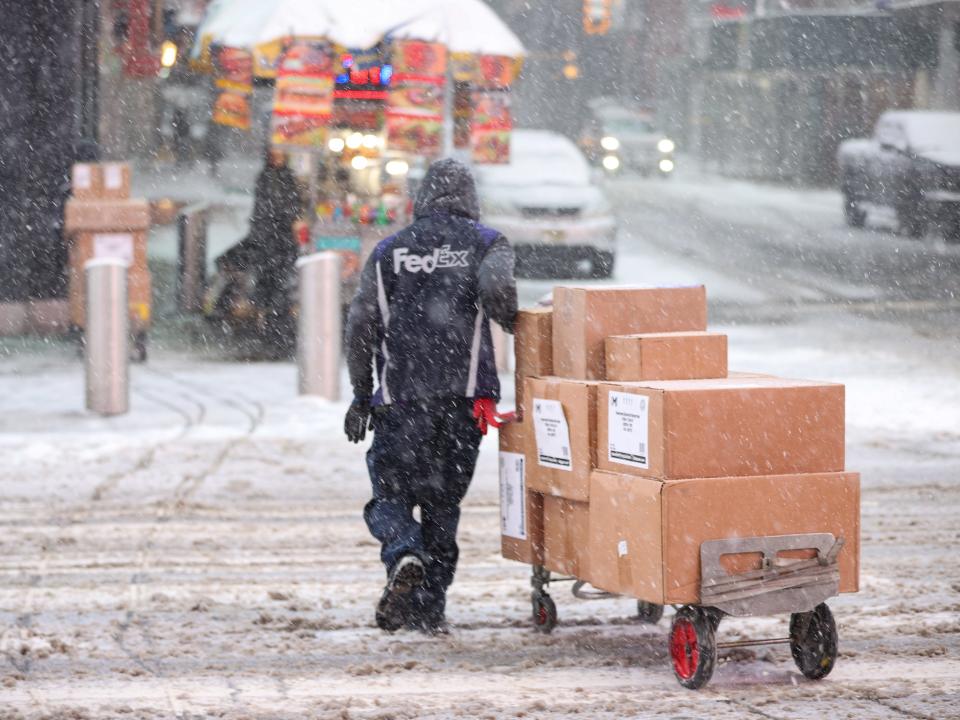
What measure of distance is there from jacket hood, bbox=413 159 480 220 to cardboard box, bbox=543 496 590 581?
3.84 ft

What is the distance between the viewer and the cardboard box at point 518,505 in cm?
654

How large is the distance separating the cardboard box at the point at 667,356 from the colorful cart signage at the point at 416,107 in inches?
410

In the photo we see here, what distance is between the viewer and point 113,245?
15.3 metres

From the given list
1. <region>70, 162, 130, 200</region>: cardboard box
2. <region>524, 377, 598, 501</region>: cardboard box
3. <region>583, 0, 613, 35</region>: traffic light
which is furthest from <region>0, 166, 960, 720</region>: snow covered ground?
<region>583, 0, 613, 35</region>: traffic light

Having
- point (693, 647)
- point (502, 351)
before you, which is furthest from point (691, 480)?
point (502, 351)

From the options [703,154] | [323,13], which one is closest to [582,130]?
[703,154]

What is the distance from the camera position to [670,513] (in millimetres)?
5680

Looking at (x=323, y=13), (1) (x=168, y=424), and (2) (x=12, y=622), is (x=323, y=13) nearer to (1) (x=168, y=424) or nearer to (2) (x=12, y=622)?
(1) (x=168, y=424)

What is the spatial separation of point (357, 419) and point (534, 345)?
2.46 ft

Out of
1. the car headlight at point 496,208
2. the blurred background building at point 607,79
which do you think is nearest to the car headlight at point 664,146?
the blurred background building at point 607,79

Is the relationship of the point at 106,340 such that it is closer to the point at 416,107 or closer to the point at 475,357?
the point at 416,107

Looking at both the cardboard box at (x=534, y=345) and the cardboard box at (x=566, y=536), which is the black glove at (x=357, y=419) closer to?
the cardboard box at (x=534, y=345)

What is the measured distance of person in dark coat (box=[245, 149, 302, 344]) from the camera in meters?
16.7

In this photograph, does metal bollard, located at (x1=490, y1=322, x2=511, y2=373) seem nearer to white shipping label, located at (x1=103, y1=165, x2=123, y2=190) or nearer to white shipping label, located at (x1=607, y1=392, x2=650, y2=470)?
white shipping label, located at (x1=103, y1=165, x2=123, y2=190)
